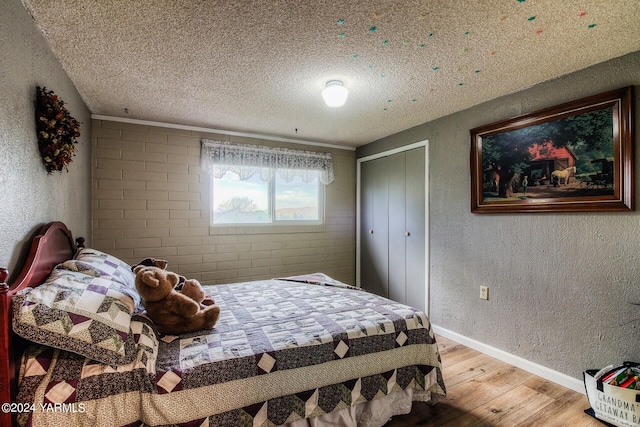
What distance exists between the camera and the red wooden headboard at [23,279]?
112 centimetres

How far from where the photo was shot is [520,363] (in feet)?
8.30

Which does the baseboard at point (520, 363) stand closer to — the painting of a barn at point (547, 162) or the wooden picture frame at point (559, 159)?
the wooden picture frame at point (559, 159)

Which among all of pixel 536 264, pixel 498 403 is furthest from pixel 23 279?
pixel 536 264

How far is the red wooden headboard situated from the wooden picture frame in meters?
3.13

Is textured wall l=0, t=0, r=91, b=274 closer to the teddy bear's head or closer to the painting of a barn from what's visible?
the teddy bear's head

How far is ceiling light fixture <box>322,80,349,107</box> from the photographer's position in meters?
2.30

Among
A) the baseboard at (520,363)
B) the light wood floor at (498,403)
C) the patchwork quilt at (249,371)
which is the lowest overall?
the light wood floor at (498,403)

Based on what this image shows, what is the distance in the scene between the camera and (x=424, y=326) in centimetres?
198

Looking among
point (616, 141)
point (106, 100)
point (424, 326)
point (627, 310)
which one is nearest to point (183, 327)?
point (424, 326)

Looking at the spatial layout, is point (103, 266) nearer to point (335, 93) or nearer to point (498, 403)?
point (335, 93)

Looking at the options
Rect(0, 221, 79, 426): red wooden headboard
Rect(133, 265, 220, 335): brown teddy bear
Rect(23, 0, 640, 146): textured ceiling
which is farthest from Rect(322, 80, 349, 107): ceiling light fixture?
Rect(0, 221, 79, 426): red wooden headboard

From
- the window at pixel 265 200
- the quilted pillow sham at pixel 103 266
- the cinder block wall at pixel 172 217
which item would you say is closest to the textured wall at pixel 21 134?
the quilted pillow sham at pixel 103 266

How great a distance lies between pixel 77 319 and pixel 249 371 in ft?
2.47

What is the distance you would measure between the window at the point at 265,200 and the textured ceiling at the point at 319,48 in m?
1.11
